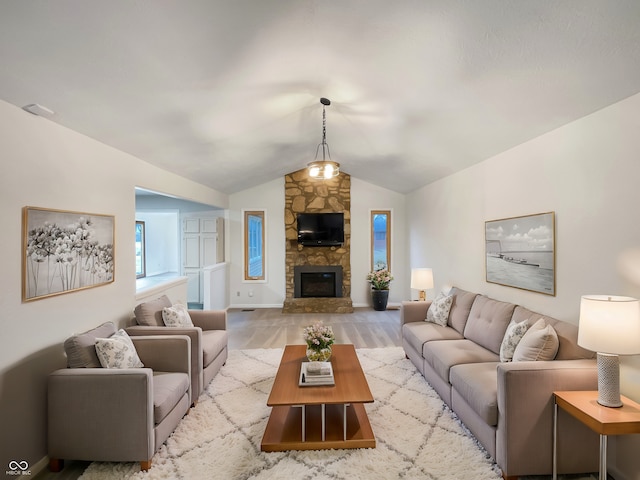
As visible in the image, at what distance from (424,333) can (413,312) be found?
59 centimetres

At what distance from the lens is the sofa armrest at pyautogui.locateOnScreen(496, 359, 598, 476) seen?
→ 2.11m

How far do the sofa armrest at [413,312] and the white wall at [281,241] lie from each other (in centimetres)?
303

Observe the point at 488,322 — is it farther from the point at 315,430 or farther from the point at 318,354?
the point at 315,430

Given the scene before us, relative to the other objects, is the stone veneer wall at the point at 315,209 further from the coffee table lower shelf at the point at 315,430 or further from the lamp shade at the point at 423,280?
the coffee table lower shelf at the point at 315,430

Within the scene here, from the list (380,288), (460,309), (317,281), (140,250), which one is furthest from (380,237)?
(140,250)

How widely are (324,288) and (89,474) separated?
5.41 metres

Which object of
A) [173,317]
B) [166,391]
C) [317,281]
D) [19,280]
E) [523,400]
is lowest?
[166,391]

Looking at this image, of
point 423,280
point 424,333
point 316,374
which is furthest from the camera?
point 423,280

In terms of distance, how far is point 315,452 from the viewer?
240 centimetres

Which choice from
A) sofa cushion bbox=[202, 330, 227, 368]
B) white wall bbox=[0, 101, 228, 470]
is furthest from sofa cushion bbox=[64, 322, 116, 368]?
sofa cushion bbox=[202, 330, 227, 368]

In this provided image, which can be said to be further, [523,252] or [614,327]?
[523,252]

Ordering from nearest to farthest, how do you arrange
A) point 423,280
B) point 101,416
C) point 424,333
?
point 101,416
point 424,333
point 423,280

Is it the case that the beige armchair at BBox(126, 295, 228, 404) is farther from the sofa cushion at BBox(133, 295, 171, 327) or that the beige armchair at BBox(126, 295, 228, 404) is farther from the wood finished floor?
the wood finished floor

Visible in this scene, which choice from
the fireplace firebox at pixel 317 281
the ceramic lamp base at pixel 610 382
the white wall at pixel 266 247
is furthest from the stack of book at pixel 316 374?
the white wall at pixel 266 247
